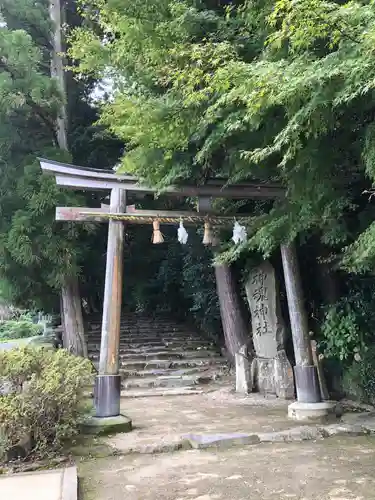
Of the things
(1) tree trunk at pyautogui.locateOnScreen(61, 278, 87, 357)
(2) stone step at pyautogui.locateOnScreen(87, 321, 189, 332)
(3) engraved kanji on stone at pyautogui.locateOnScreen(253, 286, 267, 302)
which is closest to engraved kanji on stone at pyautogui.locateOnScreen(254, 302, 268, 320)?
(3) engraved kanji on stone at pyautogui.locateOnScreen(253, 286, 267, 302)

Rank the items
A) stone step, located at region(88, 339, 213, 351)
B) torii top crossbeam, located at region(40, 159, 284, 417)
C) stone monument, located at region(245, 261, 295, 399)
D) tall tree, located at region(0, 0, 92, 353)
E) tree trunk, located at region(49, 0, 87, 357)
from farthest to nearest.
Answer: stone step, located at region(88, 339, 213, 351), tree trunk, located at region(49, 0, 87, 357), tall tree, located at region(0, 0, 92, 353), stone monument, located at region(245, 261, 295, 399), torii top crossbeam, located at region(40, 159, 284, 417)

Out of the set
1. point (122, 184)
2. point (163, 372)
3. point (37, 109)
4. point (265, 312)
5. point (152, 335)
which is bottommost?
point (163, 372)

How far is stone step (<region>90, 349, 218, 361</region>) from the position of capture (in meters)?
11.6

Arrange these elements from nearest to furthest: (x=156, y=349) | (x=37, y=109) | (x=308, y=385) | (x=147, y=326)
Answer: (x=308, y=385), (x=37, y=109), (x=156, y=349), (x=147, y=326)

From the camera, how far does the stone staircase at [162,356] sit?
33.1 ft

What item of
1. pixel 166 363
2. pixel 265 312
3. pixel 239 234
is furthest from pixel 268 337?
pixel 166 363

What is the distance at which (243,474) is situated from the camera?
4051mm

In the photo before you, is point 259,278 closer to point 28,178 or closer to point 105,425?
point 105,425

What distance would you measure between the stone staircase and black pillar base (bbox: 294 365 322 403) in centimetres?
378

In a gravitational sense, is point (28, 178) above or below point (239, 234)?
above

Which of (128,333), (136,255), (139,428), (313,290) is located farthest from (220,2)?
(128,333)

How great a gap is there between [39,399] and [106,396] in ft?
5.09

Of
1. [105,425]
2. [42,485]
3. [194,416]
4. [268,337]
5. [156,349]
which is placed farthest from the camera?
[156,349]

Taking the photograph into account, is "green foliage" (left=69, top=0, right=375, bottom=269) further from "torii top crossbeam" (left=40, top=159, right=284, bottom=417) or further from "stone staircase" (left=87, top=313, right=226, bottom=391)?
"stone staircase" (left=87, top=313, right=226, bottom=391)
